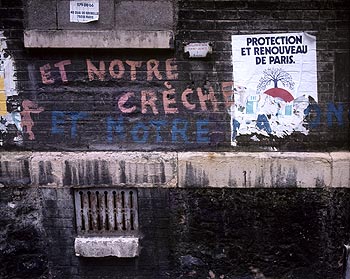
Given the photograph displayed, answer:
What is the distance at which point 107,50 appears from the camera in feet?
12.8

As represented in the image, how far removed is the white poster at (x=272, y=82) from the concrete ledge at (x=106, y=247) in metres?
1.42

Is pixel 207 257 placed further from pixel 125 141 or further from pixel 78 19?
pixel 78 19

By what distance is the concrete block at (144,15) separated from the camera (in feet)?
12.7

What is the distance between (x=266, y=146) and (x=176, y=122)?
35.0 inches

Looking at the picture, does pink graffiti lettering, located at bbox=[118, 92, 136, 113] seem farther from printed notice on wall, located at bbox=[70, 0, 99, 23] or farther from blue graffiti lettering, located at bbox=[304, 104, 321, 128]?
blue graffiti lettering, located at bbox=[304, 104, 321, 128]

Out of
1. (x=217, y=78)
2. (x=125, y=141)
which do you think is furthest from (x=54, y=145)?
(x=217, y=78)

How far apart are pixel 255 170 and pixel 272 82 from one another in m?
0.83

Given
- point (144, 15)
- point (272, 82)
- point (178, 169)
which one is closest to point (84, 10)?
point (144, 15)

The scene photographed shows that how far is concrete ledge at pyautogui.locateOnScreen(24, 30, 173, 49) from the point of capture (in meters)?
3.82

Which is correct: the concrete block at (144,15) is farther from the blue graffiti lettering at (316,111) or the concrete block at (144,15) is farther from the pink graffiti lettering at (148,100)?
the blue graffiti lettering at (316,111)

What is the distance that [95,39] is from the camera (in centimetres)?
383

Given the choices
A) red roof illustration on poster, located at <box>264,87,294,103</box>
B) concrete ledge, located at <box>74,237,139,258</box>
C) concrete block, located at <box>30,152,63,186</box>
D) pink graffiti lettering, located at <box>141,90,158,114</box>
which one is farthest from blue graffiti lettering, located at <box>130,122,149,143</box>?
red roof illustration on poster, located at <box>264,87,294,103</box>

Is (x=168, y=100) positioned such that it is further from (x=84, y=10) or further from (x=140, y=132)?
(x=84, y=10)

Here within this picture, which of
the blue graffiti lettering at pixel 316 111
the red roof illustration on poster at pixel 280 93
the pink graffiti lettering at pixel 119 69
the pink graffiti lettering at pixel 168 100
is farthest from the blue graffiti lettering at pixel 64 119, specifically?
the blue graffiti lettering at pixel 316 111
